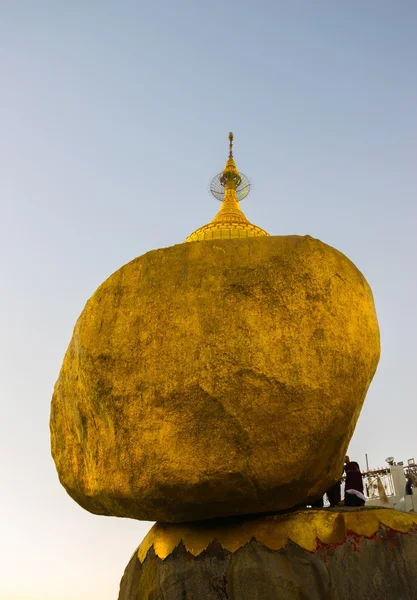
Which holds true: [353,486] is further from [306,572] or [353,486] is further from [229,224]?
[229,224]

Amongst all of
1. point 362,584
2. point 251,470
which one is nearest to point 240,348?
point 251,470

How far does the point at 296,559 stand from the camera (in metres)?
4.22

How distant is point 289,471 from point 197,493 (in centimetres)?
78

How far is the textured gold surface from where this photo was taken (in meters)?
4.30

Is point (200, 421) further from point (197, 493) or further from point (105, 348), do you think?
point (105, 348)

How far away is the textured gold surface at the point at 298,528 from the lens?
4301 mm

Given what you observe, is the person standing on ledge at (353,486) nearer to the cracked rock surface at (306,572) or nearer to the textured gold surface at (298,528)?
the textured gold surface at (298,528)

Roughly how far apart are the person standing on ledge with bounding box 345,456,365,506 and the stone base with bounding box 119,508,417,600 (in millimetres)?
942

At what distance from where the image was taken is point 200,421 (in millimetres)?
4250

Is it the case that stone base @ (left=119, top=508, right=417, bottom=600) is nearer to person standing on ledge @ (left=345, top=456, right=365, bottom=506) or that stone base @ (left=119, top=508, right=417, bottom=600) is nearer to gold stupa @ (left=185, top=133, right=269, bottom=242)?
person standing on ledge @ (left=345, top=456, right=365, bottom=506)

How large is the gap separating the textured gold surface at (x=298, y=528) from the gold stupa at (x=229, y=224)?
5335 millimetres

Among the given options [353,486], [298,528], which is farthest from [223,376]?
[353,486]

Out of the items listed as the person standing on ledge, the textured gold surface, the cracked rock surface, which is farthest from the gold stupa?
the cracked rock surface

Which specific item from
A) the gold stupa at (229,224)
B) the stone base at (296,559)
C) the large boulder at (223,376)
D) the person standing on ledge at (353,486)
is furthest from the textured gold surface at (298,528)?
the gold stupa at (229,224)
